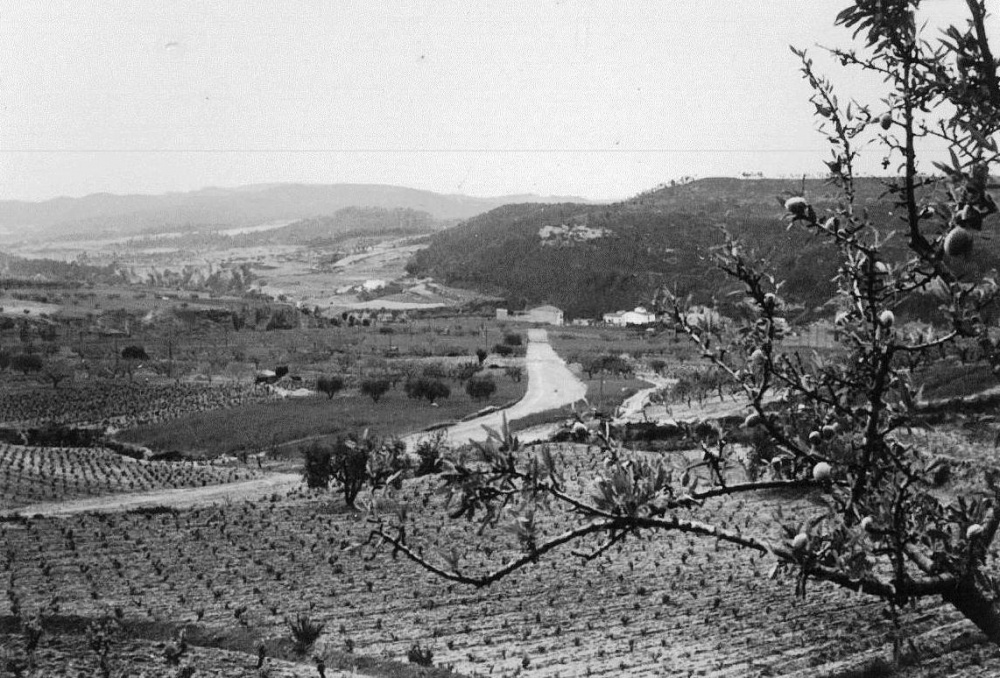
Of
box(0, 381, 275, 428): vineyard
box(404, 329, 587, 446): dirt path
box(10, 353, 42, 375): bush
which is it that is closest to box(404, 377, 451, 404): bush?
box(404, 329, 587, 446): dirt path

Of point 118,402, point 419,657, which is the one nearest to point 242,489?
point 419,657

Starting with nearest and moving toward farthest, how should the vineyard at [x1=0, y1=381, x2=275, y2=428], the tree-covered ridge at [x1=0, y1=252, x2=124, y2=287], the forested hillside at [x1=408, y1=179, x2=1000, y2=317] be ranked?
1. the vineyard at [x1=0, y1=381, x2=275, y2=428]
2. the forested hillside at [x1=408, y1=179, x2=1000, y2=317]
3. the tree-covered ridge at [x1=0, y1=252, x2=124, y2=287]

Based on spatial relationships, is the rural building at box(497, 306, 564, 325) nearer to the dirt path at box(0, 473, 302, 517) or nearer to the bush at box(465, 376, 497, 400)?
the bush at box(465, 376, 497, 400)

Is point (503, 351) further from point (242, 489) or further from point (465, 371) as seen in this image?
point (242, 489)

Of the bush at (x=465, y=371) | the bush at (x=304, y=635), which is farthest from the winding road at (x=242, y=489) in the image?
the bush at (x=465, y=371)

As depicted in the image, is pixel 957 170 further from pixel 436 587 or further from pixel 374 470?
pixel 436 587

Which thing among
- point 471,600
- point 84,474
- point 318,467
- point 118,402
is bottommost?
point 118,402

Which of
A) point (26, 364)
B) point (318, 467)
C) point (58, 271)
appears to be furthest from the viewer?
point (58, 271)
